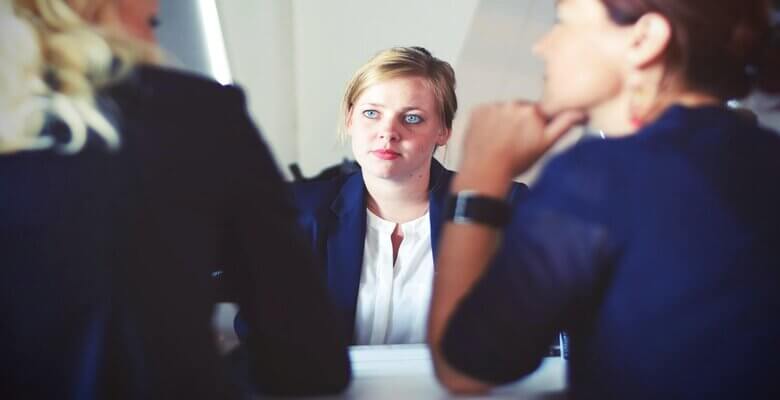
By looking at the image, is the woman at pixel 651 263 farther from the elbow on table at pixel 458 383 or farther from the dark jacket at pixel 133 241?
the dark jacket at pixel 133 241

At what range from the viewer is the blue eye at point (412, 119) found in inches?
30.7

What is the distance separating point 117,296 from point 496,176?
0.34m

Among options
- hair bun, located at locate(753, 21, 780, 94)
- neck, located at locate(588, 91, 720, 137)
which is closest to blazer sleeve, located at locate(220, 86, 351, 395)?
neck, located at locate(588, 91, 720, 137)

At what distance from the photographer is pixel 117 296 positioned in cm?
41

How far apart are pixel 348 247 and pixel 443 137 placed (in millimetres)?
201

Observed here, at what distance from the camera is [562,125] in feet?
1.81

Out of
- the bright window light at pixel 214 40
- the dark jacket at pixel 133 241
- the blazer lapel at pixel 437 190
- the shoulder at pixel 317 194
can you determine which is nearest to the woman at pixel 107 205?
the dark jacket at pixel 133 241

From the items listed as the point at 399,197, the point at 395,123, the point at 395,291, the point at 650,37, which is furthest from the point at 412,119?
the point at 650,37

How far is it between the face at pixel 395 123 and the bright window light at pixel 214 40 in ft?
0.61

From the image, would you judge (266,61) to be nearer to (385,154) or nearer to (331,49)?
(331,49)

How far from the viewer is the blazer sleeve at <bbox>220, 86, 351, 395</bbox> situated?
0.48 meters

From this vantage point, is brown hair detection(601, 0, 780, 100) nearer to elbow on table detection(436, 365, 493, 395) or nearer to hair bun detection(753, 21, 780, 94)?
hair bun detection(753, 21, 780, 94)

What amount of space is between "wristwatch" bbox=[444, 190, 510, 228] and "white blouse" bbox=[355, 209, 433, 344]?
213mm

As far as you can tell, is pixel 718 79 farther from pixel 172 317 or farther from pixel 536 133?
pixel 172 317
